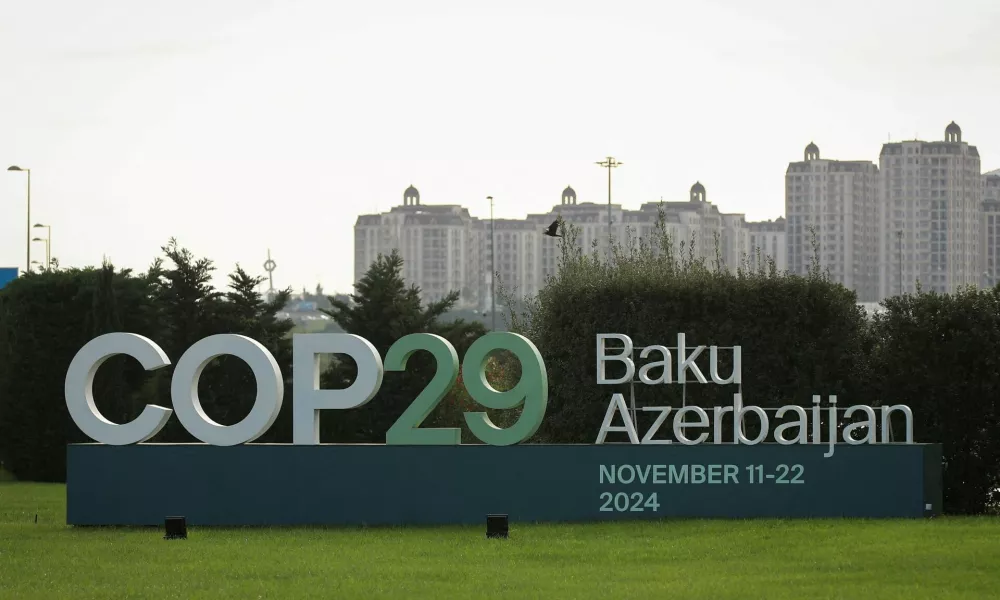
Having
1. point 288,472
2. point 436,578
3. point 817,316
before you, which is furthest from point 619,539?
point 817,316

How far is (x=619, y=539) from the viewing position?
1702 cm

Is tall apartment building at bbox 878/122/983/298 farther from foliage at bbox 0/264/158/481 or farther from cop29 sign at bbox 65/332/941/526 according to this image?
cop29 sign at bbox 65/332/941/526

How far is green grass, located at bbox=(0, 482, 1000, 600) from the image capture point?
13438 millimetres

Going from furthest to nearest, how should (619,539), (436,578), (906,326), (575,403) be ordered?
(575,403)
(906,326)
(619,539)
(436,578)

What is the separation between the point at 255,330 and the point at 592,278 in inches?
681

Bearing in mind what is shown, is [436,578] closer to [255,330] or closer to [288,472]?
[288,472]

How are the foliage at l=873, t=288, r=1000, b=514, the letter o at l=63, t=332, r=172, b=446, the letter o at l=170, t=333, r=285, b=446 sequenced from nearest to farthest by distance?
1. the letter o at l=170, t=333, r=285, b=446
2. the letter o at l=63, t=332, r=172, b=446
3. the foliage at l=873, t=288, r=1000, b=514

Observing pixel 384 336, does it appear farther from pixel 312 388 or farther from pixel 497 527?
pixel 497 527

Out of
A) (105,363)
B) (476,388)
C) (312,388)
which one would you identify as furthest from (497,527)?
(105,363)

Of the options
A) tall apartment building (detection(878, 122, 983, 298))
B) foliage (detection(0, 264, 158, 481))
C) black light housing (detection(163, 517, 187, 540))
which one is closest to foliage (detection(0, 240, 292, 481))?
foliage (detection(0, 264, 158, 481))

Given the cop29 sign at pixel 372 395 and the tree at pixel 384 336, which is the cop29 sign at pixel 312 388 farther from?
the tree at pixel 384 336

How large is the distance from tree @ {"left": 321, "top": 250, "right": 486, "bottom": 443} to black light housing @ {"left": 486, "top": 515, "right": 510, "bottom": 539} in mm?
18249

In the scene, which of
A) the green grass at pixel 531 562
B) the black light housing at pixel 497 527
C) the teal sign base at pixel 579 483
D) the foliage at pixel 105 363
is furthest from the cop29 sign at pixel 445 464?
the foliage at pixel 105 363

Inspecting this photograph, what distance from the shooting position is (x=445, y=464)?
19.1 metres
